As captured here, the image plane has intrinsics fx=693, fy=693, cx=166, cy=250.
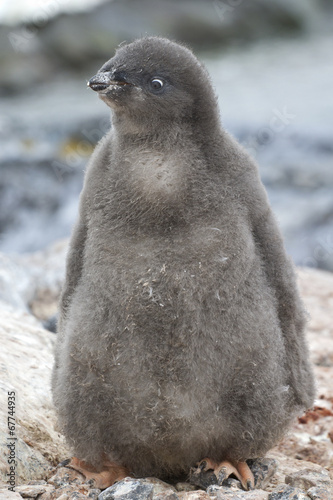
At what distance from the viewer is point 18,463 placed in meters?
3.23

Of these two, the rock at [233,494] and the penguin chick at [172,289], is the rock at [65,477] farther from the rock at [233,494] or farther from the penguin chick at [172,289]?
the rock at [233,494]

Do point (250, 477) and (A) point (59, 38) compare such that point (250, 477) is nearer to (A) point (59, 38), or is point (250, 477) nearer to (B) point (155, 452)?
(B) point (155, 452)

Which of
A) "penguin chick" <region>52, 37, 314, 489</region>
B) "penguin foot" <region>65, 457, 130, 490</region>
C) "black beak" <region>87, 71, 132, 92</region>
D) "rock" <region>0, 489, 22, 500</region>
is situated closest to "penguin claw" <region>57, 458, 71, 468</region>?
"penguin foot" <region>65, 457, 130, 490</region>

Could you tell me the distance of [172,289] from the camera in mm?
3018

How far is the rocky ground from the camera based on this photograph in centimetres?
296

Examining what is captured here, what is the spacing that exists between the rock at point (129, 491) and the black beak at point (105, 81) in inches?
66.7

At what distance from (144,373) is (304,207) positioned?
9283 millimetres

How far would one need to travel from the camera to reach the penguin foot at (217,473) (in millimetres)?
3201

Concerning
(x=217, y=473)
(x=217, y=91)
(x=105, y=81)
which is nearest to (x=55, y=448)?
(x=217, y=473)

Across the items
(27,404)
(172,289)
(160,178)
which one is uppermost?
(160,178)

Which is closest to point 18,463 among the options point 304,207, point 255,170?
point 255,170

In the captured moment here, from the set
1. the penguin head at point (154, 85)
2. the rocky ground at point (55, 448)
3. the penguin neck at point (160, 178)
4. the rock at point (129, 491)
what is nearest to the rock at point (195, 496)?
the rocky ground at point (55, 448)

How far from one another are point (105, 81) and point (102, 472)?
1813 mm

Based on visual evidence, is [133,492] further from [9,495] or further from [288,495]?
[288,495]
